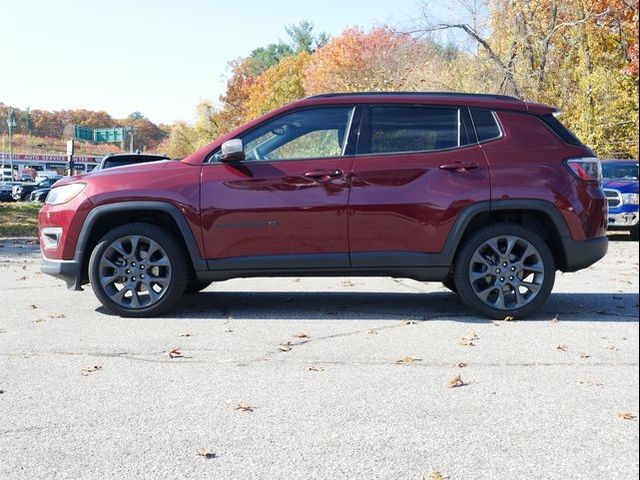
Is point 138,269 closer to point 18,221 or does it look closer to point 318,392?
point 318,392

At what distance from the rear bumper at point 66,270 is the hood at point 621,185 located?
12.6m

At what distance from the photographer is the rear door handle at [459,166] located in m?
6.12

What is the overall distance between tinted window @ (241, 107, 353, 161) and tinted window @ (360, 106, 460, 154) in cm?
26

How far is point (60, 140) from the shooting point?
146 meters

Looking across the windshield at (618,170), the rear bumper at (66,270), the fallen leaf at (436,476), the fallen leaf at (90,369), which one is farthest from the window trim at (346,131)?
the windshield at (618,170)

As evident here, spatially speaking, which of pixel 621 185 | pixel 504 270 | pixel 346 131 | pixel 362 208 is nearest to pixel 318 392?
pixel 362 208

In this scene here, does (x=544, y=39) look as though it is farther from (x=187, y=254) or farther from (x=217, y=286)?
(x=187, y=254)

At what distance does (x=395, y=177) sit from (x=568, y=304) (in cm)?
243

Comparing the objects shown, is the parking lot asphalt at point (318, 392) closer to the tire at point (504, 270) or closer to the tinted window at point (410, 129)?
the tire at point (504, 270)

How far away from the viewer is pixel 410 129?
6.30 metres

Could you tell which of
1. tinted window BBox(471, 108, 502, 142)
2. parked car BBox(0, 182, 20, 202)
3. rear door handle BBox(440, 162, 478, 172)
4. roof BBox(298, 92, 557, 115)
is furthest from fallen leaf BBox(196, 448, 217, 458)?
parked car BBox(0, 182, 20, 202)

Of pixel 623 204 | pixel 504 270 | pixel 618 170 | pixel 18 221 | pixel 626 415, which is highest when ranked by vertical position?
pixel 618 170

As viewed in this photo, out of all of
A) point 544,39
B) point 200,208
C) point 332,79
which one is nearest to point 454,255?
point 200,208

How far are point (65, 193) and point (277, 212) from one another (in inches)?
76.7
